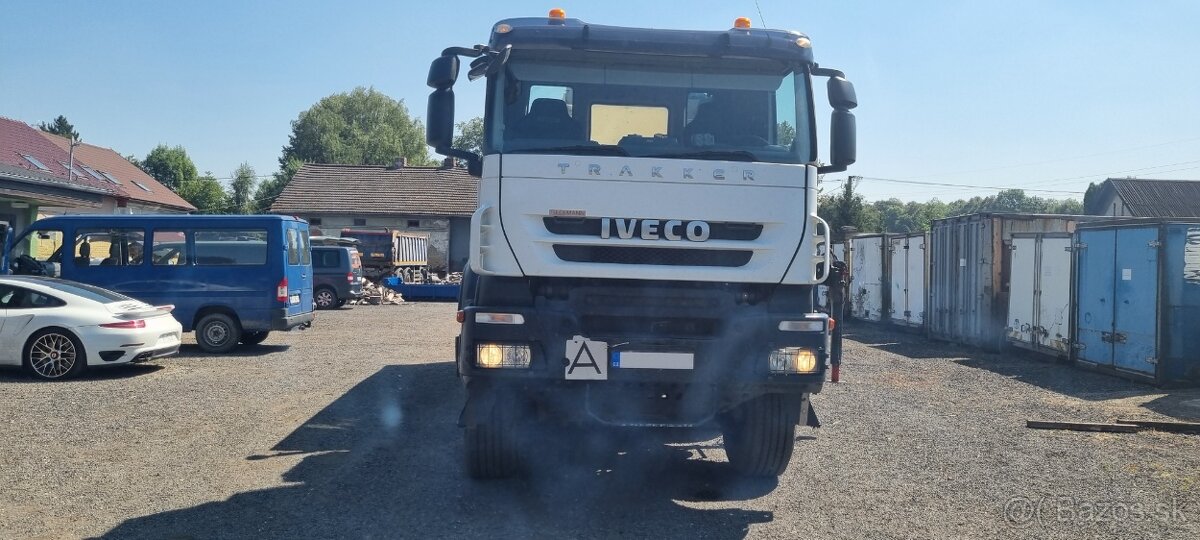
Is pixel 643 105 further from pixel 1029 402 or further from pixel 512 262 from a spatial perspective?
pixel 1029 402

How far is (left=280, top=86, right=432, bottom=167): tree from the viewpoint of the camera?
74688 millimetres

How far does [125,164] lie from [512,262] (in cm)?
5296

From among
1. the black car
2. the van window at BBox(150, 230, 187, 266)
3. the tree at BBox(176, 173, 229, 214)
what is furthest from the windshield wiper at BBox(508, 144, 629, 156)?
the tree at BBox(176, 173, 229, 214)

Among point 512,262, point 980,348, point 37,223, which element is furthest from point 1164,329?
point 37,223

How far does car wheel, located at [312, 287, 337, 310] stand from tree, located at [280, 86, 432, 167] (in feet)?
162

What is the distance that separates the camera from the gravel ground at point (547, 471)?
5.57 m

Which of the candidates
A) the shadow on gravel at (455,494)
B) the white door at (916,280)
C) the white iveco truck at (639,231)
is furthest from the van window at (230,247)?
the white door at (916,280)

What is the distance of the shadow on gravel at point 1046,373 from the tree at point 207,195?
68.0 meters

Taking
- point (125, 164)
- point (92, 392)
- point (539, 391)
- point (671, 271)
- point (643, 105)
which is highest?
point (125, 164)

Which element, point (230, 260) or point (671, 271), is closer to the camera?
point (671, 271)

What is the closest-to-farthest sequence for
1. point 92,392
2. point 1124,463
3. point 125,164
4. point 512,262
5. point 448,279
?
point 512,262 < point 1124,463 < point 92,392 < point 448,279 < point 125,164

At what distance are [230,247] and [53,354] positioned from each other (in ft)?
13.1

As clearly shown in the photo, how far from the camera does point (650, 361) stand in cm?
554

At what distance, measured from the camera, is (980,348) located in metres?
16.9
